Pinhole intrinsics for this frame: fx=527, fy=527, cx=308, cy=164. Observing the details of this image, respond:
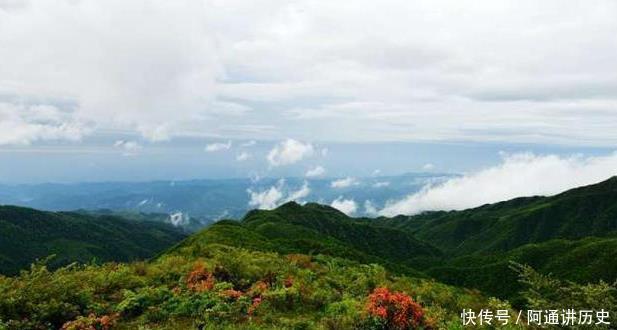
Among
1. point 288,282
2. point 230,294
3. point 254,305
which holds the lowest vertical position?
point 254,305

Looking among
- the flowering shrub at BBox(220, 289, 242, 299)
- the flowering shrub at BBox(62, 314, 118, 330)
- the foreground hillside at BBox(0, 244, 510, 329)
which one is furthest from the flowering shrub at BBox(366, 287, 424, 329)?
the flowering shrub at BBox(62, 314, 118, 330)

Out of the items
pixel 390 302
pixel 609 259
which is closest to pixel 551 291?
pixel 390 302

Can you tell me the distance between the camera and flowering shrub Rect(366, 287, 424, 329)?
68.9 feet

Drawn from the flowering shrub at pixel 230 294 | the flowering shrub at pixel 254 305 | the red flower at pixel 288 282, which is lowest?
the flowering shrub at pixel 254 305

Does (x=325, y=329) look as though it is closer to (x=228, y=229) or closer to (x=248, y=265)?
(x=248, y=265)

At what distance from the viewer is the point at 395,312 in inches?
839

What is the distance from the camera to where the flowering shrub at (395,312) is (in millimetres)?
21016

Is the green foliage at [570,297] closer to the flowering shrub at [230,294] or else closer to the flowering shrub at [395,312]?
the flowering shrub at [395,312]

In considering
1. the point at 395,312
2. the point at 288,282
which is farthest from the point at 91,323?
the point at 395,312

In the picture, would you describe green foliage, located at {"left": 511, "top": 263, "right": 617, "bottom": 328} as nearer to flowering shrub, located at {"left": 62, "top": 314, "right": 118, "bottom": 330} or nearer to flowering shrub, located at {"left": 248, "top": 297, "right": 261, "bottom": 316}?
flowering shrub, located at {"left": 248, "top": 297, "right": 261, "bottom": 316}

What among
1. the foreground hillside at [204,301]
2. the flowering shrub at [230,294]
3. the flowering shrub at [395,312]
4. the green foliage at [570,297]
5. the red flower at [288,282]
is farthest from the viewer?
the red flower at [288,282]

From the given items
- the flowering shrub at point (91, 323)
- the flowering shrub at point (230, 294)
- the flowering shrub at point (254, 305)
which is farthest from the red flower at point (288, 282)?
the flowering shrub at point (91, 323)

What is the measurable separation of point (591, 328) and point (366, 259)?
133 metres

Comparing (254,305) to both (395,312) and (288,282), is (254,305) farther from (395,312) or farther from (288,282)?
(395,312)
